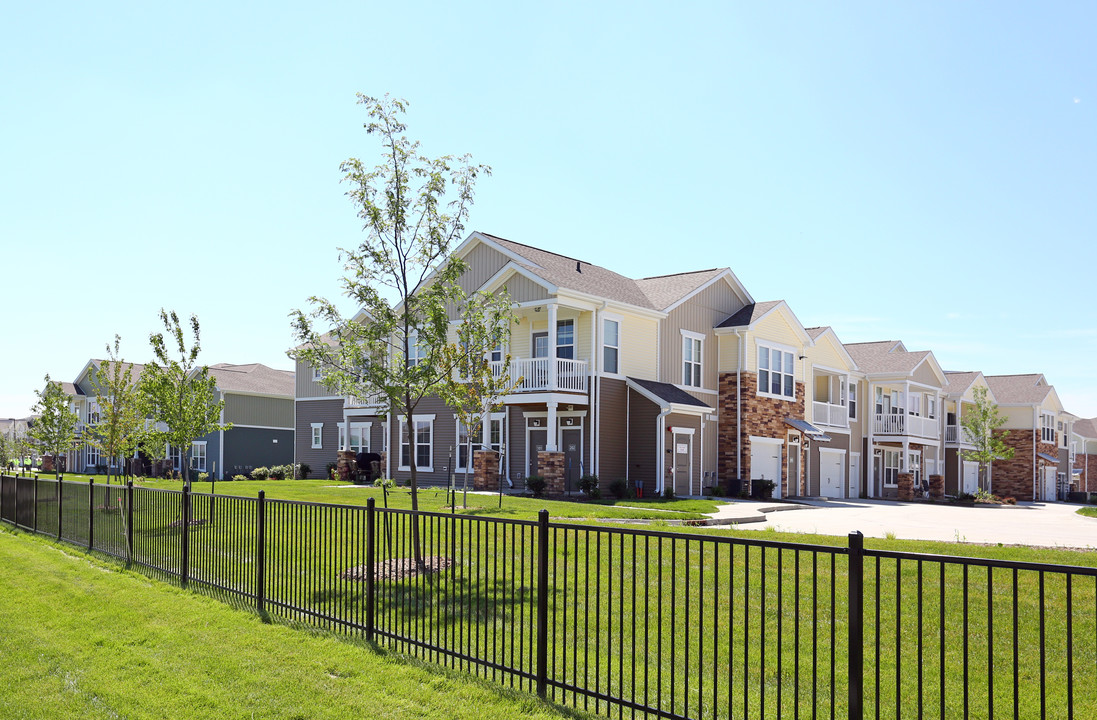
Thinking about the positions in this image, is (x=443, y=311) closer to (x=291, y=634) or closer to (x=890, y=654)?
(x=291, y=634)

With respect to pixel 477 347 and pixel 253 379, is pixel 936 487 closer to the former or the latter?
pixel 477 347

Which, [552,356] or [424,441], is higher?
[552,356]

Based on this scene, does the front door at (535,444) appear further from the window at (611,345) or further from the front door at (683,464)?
the front door at (683,464)

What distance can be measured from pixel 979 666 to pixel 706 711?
267 centimetres

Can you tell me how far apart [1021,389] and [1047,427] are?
3.07m

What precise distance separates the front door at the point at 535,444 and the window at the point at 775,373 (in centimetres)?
916

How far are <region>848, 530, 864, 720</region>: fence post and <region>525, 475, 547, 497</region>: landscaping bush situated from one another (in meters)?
22.2

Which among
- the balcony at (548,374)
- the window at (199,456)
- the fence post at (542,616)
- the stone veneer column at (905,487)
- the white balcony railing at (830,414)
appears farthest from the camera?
the window at (199,456)

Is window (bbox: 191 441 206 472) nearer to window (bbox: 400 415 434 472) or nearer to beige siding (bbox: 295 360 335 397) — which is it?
beige siding (bbox: 295 360 335 397)

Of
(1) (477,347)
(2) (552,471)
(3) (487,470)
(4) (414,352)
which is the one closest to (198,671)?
(1) (477,347)

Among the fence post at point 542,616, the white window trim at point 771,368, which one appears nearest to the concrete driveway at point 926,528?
the white window trim at point 771,368

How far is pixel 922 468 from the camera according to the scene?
46.6 meters

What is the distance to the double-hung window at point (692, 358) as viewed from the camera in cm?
3253

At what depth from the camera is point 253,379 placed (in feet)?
174
